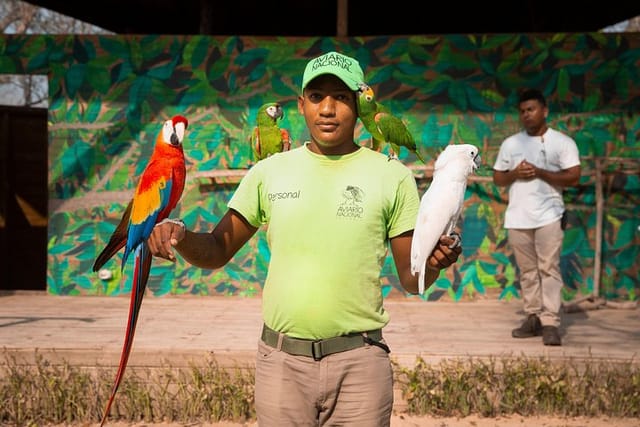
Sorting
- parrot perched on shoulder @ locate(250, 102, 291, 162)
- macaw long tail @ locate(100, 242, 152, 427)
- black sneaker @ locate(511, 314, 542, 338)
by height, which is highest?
parrot perched on shoulder @ locate(250, 102, 291, 162)

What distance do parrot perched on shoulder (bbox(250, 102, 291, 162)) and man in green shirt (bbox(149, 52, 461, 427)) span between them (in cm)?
42

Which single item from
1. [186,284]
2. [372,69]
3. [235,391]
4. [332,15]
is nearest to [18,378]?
[235,391]

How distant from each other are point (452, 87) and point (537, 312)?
2487 millimetres

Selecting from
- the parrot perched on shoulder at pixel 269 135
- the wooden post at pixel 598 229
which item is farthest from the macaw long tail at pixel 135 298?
the wooden post at pixel 598 229

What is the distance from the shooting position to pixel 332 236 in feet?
6.31

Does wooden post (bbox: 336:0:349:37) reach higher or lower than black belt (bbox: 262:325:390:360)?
higher

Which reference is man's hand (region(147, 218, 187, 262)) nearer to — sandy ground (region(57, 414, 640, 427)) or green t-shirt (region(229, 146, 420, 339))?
green t-shirt (region(229, 146, 420, 339))

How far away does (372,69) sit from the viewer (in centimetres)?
641

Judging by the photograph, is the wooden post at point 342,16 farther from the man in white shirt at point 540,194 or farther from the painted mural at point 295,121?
the man in white shirt at point 540,194

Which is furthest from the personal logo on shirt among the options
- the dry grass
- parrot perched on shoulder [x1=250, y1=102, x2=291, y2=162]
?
the dry grass

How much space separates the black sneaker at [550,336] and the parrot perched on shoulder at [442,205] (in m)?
2.96

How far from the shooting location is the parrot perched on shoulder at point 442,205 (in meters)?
1.79

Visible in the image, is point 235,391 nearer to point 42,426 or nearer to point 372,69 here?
point 42,426

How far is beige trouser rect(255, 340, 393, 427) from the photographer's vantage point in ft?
6.23
